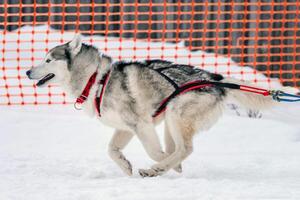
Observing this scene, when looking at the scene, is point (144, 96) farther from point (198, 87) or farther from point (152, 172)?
point (152, 172)

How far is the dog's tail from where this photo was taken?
635 cm

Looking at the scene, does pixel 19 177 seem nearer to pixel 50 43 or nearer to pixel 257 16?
pixel 50 43

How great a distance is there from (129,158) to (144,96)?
1366 millimetres

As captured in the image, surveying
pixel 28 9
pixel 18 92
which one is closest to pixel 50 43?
pixel 28 9

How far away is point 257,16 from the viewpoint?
1195cm

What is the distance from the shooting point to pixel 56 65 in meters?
6.34

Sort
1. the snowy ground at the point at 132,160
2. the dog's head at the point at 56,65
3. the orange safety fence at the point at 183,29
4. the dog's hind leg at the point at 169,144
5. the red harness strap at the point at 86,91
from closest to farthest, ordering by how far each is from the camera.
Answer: the snowy ground at the point at 132,160, the dog's head at the point at 56,65, the red harness strap at the point at 86,91, the dog's hind leg at the point at 169,144, the orange safety fence at the point at 183,29

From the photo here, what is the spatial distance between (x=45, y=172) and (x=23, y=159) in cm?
70

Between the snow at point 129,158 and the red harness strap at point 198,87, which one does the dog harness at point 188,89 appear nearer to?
the red harness strap at point 198,87

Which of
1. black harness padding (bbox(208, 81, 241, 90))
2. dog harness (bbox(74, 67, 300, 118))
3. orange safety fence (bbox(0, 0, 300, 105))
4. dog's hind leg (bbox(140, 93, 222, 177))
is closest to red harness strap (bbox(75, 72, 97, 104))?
dog harness (bbox(74, 67, 300, 118))

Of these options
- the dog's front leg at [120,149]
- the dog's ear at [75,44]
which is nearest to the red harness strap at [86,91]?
the dog's ear at [75,44]

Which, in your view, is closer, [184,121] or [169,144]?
[184,121]

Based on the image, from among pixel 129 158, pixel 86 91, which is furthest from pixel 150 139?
pixel 129 158

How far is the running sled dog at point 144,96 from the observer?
6.17 meters
